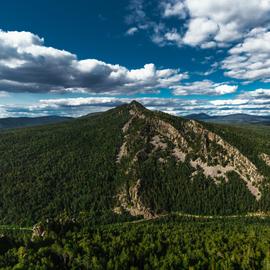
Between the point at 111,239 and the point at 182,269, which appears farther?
the point at 111,239

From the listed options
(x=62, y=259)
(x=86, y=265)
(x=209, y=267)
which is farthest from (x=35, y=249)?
(x=209, y=267)

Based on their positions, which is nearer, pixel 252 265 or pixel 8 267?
pixel 8 267

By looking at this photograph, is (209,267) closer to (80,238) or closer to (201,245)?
(201,245)

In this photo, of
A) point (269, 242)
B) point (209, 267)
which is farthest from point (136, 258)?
point (269, 242)

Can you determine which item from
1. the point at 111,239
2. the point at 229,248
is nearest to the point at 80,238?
the point at 111,239

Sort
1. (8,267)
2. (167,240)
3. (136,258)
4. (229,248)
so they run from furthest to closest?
(167,240), (229,248), (136,258), (8,267)

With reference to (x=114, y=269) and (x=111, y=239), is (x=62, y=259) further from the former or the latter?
(x=111, y=239)

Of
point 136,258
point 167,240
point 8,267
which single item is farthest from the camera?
point 167,240

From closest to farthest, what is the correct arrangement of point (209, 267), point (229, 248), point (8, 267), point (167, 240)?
point (8, 267) → point (209, 267) → point (229, 248) → point (167, 240)

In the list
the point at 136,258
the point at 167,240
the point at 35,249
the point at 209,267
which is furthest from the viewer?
the point at 167,240
